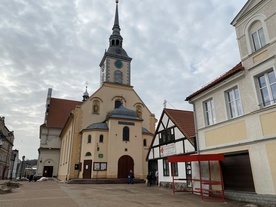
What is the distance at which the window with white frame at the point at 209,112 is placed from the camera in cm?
1415

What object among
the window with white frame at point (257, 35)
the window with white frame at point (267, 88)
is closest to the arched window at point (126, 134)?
the window with white frame at point (257, 35)

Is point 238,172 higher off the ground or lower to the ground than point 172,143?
lower

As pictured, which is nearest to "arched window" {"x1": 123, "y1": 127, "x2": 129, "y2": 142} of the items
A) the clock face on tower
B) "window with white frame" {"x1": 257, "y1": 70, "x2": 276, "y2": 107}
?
the clock face on tower

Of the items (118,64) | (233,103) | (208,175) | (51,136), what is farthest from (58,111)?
(233,103)

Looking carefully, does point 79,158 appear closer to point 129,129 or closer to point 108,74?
point 129,129

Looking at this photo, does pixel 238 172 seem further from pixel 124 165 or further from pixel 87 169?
pixel 87 169

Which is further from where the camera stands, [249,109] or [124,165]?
[124,165]

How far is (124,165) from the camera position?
29.7 meters

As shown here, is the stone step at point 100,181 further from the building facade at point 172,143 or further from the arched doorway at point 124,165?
the building facade at point 172,143

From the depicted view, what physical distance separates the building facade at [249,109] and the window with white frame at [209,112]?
120mm

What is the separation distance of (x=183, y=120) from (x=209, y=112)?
14.2ft

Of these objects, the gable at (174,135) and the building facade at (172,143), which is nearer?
the building facade at (172,143)

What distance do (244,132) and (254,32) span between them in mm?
5363

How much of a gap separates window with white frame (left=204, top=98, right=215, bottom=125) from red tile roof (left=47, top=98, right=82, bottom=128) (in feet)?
128
